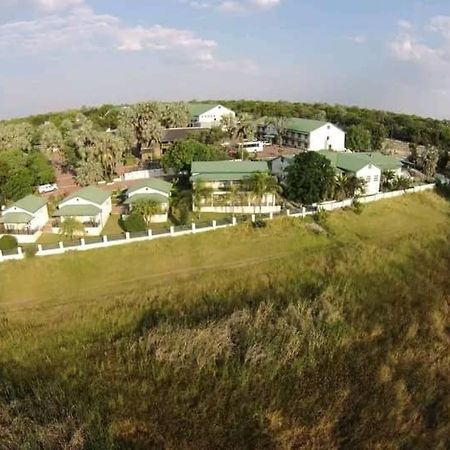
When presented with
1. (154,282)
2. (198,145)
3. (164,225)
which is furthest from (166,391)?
(198,145)

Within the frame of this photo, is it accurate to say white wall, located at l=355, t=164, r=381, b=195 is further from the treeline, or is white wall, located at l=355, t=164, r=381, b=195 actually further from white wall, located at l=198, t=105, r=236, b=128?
white wall, located at l=198, t=105, r=236, b=128

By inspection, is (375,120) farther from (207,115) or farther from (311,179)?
(311,179)

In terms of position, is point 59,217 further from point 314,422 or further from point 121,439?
point 314,422

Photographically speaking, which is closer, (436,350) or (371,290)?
(436,350)

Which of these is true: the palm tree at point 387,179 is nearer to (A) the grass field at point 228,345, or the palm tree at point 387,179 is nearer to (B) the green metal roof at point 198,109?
(A) the grass field at point 228,345

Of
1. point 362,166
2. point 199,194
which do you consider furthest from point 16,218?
point 362,166

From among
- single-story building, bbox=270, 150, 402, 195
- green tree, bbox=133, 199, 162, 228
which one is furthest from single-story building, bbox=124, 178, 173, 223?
single-story building, bbox=270, 150, 402, 195

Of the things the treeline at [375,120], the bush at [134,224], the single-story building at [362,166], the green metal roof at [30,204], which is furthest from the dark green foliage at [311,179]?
the treeline at [375,120]
